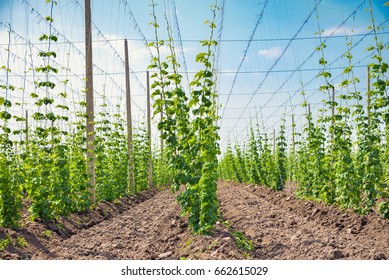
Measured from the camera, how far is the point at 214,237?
639 centimetres

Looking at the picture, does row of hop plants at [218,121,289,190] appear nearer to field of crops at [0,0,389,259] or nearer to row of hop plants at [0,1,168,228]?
field of crops at [0,0,389,259]

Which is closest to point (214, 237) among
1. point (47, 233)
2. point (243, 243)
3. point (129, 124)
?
point (243, 243)

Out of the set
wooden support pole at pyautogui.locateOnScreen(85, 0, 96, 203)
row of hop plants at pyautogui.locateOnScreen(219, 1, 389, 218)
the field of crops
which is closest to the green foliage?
the field of crops

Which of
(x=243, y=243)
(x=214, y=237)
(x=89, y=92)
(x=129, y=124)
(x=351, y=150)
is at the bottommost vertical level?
(x=243, y=243)

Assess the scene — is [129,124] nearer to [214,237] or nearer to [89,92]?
[89,92]

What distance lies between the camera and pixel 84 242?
727cm

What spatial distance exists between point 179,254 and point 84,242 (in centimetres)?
201

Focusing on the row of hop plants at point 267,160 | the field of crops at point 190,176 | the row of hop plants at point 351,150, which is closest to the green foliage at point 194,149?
the field of crops at point 190,176

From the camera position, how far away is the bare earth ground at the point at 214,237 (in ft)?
18.8

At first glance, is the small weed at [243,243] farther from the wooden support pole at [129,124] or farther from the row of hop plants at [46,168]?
the wooden support pole at [129,124]

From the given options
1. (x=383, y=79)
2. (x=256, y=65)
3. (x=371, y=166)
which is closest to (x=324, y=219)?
(x=371, y=166)

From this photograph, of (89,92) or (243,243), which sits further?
(89,92)

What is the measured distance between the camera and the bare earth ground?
5730mm

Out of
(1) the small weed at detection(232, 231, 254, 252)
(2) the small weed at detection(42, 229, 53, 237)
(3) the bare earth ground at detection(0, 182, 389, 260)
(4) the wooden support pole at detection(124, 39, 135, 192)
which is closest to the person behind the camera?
(3) the bare earth ground at detection(0, 182, 389, 260)
